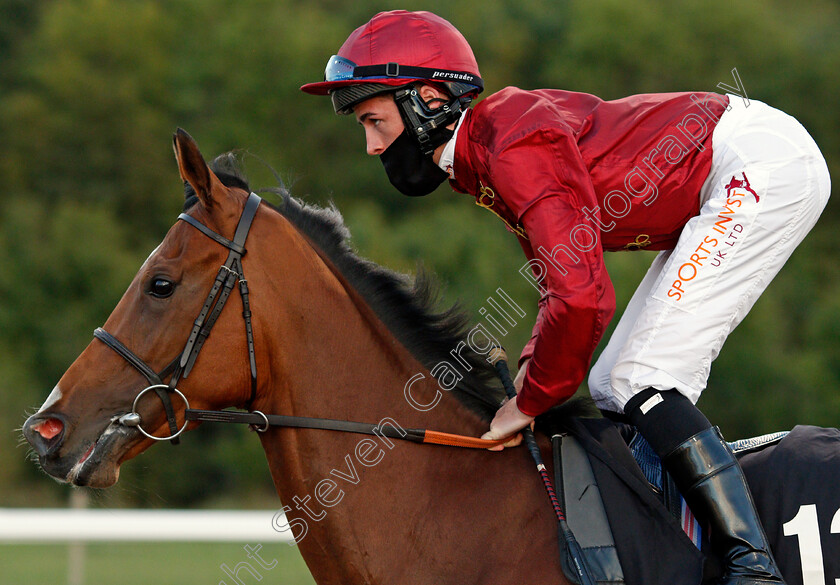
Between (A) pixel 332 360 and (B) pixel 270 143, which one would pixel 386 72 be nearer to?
(A) pixel 332 360

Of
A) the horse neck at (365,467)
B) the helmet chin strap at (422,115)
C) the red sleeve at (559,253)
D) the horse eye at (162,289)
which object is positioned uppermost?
the helmet chin strap at (422,115)

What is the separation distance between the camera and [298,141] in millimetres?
24938

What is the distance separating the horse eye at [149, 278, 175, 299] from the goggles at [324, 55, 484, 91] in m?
0.83

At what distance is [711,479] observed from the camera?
260 centimetres

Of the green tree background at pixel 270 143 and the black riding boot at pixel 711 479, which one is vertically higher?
the black riding boot at pixel 711 479

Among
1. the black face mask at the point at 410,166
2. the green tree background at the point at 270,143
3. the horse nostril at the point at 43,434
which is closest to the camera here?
the horse nostril at the point at 43,434

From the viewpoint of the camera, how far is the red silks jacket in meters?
2.60

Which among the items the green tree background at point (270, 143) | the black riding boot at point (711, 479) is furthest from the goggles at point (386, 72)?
the green tree background at point (270, 143)

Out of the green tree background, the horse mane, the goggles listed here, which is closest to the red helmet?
the goggles

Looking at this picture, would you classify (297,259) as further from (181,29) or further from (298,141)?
(181,29)

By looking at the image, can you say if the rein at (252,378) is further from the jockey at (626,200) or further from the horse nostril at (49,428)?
the jockey at (626,200)

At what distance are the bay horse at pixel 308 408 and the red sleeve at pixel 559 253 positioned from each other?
353 millimetres

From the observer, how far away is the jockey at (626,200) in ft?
8.55

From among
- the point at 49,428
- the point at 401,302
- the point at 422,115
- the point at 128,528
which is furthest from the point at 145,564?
the point at 422,115
